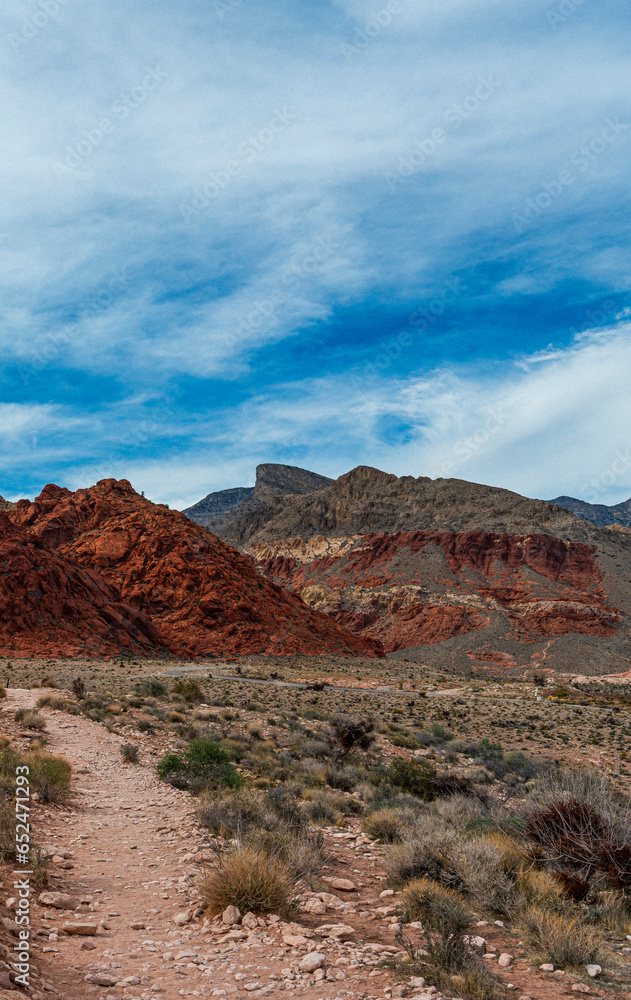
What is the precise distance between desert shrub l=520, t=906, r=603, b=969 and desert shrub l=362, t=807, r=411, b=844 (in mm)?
2913

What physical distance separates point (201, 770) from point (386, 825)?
3.48 m

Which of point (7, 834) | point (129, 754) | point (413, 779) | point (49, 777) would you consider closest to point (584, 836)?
point (413, 779)

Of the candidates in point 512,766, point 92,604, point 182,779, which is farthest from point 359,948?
point 92,604

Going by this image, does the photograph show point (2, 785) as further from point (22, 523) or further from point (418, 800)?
point (22, 523)

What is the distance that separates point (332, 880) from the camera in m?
6.70

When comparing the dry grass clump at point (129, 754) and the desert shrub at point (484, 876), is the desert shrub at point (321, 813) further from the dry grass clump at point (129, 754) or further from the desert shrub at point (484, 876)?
the dry grass clump at point (129, 754)

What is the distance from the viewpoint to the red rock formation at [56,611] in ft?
170

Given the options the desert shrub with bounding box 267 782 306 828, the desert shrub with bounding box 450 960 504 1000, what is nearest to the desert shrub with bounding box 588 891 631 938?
the desert shrub with bounding box 450 960 504 1000

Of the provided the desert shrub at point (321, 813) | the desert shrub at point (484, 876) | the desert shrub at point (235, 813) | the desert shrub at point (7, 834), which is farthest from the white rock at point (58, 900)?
the desert shrub at point (321, 813)

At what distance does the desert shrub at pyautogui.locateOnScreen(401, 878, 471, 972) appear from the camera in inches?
183

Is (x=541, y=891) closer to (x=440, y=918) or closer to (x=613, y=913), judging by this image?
(x=613, y=913)

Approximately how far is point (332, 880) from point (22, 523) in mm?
90583

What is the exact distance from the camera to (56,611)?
186 feet

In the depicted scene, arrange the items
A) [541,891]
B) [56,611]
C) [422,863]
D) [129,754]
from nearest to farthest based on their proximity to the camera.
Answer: [541,891]
[422,863]
[129,754]
[56,611]
